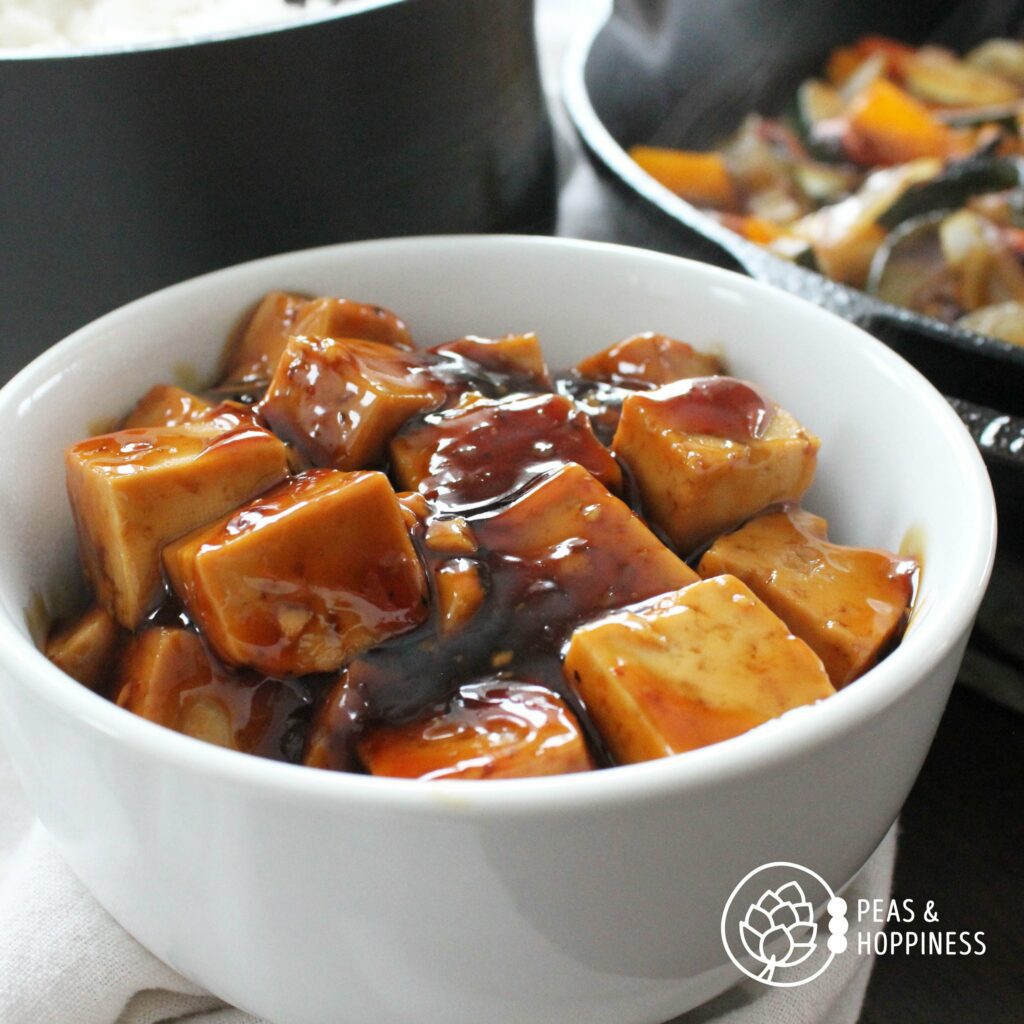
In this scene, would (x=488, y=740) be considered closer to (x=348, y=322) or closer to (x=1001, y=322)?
(x=348, y=322)

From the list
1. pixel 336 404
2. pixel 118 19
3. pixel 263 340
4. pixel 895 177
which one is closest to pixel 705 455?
pixel 336 404

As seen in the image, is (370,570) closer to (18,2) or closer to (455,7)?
(455,7)

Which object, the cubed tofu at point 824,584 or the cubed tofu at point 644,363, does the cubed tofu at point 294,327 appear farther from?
the cubed tofu at point 824,584

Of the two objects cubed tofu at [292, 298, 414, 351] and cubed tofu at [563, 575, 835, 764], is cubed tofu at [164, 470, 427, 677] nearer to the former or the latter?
cubed tofu at [563, 575, 835, 764]

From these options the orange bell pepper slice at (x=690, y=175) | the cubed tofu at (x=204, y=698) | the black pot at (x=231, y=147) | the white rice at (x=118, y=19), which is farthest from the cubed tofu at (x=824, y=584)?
the orange bell pepper slice at (x=690, y=175)

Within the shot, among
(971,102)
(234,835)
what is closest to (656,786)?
(234,835)

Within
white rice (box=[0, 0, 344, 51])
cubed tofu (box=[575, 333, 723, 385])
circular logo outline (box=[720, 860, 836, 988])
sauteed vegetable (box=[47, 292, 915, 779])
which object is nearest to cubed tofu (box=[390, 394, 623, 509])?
sauteed vegetable (box=[47, 292, 915, 779])
